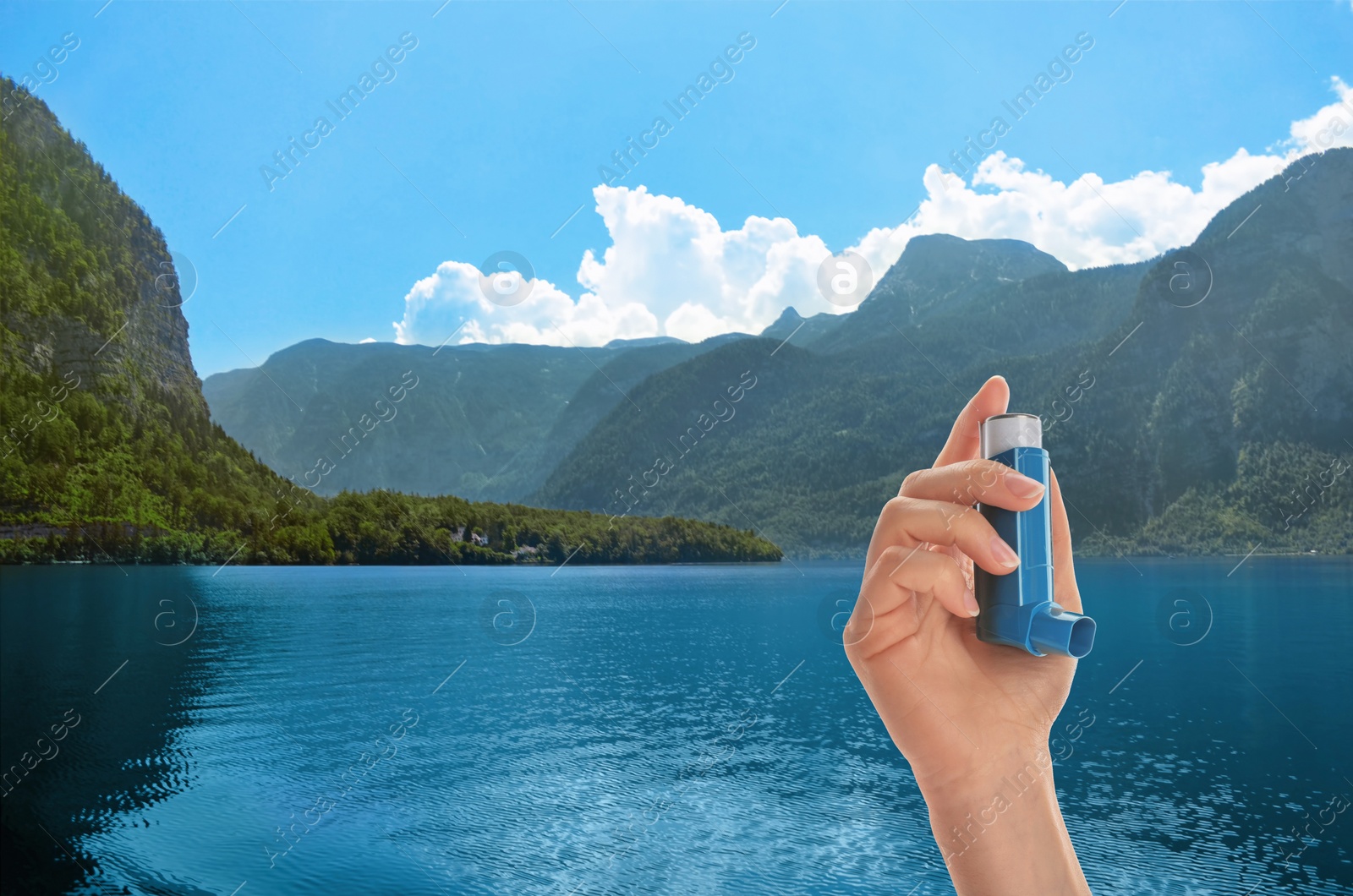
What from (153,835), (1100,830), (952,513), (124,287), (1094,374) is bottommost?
(1100,830)

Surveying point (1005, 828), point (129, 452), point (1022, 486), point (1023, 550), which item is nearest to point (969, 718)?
point (1005, 828)

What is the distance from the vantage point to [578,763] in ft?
101

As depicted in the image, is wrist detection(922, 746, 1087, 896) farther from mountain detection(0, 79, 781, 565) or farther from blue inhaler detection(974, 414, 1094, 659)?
mountain detection(0, 79, 781, 565)

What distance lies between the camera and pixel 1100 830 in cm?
2444

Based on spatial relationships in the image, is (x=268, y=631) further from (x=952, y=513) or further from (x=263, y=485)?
(x=263, y=485)

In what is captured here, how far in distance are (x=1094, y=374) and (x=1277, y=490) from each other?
45.0 metres

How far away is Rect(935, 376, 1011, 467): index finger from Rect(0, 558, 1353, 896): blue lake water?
20249mm

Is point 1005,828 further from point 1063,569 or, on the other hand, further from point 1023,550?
point 1023,550

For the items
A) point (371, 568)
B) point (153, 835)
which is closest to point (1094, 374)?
point (371, 568)

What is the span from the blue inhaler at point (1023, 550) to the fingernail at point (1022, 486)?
54 millimetres

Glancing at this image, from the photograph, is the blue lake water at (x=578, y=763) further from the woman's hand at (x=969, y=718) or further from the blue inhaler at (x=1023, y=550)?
the blue inhaler at (x=1023, y=550)

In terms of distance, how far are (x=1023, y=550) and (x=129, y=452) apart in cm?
16037

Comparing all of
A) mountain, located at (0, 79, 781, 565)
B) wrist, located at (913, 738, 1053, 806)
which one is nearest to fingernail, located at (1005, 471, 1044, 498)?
wrist, located at (913, 738, 1053, 806)

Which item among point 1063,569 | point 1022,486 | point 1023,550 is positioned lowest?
point 1063,569
